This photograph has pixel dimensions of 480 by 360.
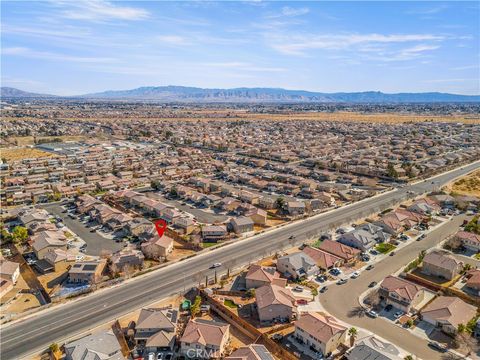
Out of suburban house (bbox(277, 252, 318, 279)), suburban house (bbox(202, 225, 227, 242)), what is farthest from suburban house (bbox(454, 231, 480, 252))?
suburban house (bbox(202, 225, 227, 242))

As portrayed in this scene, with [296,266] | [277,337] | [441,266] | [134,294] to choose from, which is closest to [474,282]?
[441,266]

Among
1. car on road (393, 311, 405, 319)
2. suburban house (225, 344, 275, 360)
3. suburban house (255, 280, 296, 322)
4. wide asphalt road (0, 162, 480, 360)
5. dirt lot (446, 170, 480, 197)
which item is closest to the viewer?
suburban house (225, 344, 275, 360)

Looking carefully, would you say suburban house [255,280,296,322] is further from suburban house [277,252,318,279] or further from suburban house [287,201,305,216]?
suburban house [287,201,305,216]

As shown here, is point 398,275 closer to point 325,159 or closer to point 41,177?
point 325,159

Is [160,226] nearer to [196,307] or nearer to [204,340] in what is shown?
[196,307]

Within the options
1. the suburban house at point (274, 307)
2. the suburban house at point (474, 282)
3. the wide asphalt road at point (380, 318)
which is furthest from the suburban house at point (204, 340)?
the suburban house at point (474, 282)

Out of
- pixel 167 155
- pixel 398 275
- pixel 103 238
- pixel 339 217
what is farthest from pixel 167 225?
pixel 167 155
